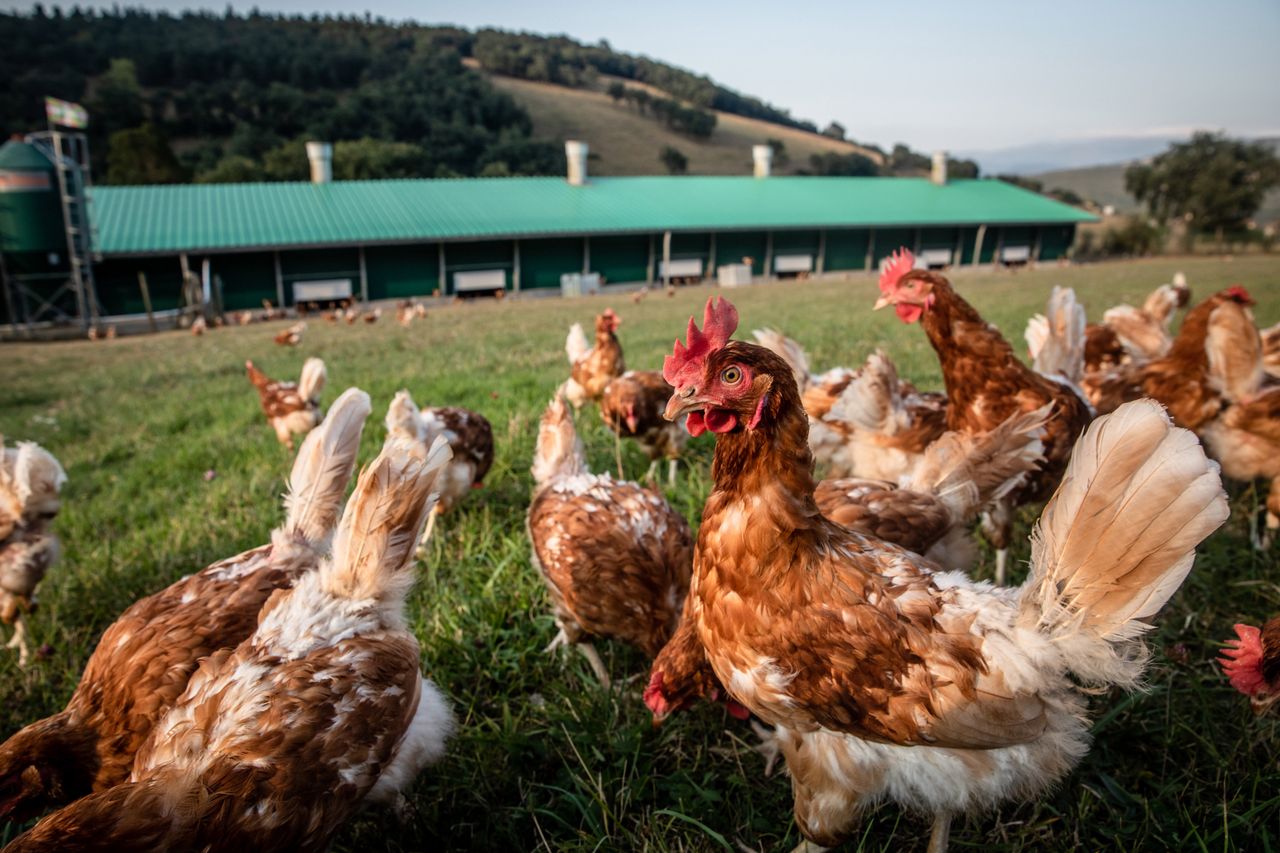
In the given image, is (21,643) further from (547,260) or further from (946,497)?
(547,260)

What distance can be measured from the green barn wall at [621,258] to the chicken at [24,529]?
935 inches

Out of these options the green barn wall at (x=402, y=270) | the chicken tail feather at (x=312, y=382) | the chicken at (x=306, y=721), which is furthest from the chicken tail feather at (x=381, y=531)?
the green barn wall at (x=402, y=270)

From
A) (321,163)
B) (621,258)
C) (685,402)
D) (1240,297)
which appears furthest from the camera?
(321,163)

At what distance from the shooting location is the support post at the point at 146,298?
18891mm

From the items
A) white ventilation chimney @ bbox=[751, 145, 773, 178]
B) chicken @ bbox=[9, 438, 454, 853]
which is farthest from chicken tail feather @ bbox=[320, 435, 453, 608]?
white ventilation chimney @ bbox=[751, 145, 773, 178]

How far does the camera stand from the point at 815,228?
82.2 feet

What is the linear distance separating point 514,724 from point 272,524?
2.48m

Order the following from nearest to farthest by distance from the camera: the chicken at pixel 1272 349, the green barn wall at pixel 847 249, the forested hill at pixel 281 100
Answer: the chicken at pixel 1272 349 → the green barn wall at pixel 847 249 → the forested hill at pixel 281 100

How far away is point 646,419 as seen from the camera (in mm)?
4867

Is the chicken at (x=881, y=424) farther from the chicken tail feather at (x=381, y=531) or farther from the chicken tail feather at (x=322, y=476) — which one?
the chicken tail feather at (x=322, y=476)

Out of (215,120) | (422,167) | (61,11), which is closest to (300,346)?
(422,167)

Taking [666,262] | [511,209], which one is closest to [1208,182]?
[666,262]

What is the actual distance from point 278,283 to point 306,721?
79.6ft

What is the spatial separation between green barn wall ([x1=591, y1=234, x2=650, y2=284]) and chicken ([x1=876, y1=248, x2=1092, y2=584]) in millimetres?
23669
